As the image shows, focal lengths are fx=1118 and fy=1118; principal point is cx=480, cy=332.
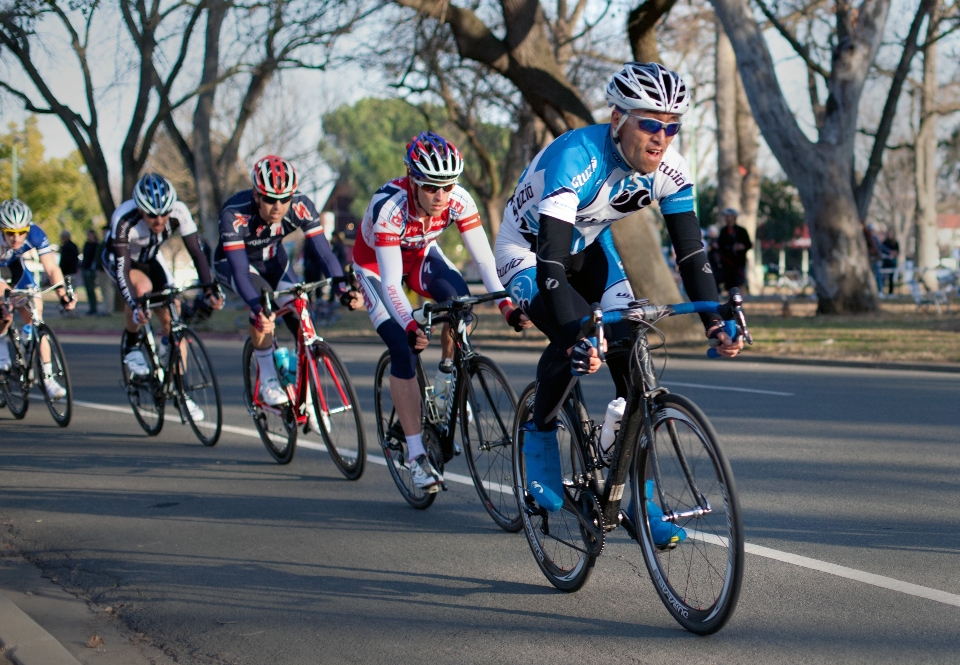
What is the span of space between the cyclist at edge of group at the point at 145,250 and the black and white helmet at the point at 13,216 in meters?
1.15

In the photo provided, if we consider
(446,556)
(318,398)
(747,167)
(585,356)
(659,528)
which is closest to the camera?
(585,356)

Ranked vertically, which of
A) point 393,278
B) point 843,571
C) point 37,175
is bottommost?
point 843,571

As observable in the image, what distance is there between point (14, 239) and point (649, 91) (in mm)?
8038

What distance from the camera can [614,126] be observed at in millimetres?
4445

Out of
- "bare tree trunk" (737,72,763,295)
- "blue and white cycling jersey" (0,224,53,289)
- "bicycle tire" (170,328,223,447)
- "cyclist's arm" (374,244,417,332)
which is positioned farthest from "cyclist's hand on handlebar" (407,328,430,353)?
"bare tree trunk" (737,72,763,295)

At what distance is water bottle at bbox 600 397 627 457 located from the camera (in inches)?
177

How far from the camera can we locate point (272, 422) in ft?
27.2

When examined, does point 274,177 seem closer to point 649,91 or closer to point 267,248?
point 267,248

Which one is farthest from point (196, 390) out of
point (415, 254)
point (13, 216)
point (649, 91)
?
point (649, 91)

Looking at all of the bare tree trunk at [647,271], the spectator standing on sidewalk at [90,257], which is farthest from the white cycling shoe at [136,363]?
the spectator standing on sidewalk at [90,257]

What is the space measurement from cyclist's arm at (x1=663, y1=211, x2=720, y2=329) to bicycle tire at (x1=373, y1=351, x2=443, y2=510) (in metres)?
2.26

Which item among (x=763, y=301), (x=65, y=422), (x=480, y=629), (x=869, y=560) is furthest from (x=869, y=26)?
(x=480, y=629)

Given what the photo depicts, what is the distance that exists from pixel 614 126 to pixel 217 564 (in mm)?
2984

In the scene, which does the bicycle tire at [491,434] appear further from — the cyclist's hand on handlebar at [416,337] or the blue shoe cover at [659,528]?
the blue shoe cover at [659,528]
